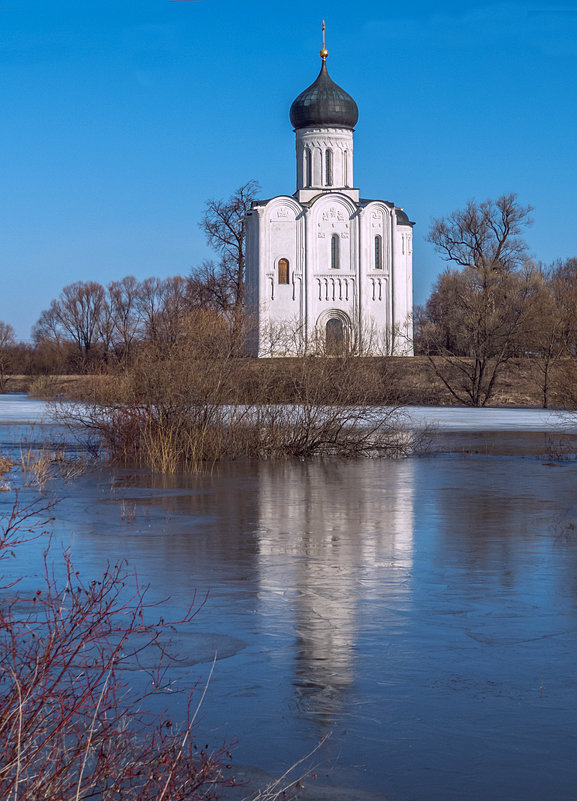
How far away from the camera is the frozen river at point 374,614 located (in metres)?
4.84

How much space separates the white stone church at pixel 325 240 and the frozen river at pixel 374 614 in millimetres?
39841

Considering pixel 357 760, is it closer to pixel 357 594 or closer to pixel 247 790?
pixel 247 790

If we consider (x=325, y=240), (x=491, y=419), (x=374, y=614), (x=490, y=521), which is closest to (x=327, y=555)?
(x=374, y=614)

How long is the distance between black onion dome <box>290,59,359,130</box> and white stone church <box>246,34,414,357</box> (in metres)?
0.05

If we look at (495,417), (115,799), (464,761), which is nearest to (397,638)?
(464,761)

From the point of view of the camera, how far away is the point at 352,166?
56719 mm

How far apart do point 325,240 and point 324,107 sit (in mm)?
6486

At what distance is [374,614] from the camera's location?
7410mm

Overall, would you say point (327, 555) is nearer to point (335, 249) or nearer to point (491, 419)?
point (491, 419)

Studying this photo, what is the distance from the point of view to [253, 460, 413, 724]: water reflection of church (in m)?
6.18

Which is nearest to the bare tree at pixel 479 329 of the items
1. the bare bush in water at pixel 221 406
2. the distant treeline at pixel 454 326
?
the distant treeline at pixel 454 326

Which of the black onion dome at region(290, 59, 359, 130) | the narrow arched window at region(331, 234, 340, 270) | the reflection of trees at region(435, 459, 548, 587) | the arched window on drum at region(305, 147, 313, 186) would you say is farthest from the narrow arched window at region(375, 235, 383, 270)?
the reflection of trees at region(435, 459, 548, 587)

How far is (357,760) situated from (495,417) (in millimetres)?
28899

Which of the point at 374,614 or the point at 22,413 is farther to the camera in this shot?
the point at 22,413
